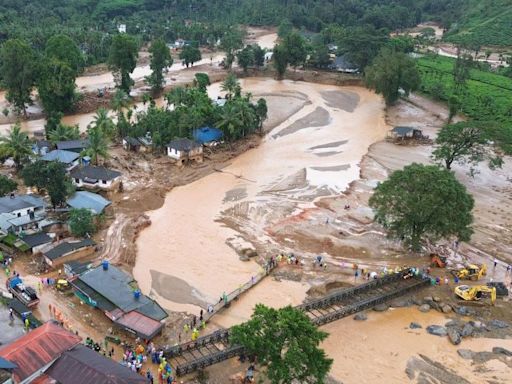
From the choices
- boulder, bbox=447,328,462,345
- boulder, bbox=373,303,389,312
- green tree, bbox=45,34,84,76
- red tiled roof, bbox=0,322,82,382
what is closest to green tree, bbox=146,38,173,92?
green tree, bbox=45,34,84,76

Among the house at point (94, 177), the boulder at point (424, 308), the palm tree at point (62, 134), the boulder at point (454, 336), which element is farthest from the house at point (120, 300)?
the palm tree at point (62, 134)

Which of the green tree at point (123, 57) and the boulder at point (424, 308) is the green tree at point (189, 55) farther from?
the boulder at point (424, 308)

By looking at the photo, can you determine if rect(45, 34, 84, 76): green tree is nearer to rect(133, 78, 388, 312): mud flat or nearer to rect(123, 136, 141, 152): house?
Answer: rect(123, 136, 141, 152): house

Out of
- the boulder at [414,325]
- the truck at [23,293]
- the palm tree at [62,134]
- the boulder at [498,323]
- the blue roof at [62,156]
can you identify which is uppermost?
the palm tree at [62,134]

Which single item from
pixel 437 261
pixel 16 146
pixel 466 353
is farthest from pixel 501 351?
pixel 16 146

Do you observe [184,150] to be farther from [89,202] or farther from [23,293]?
[23,293]
